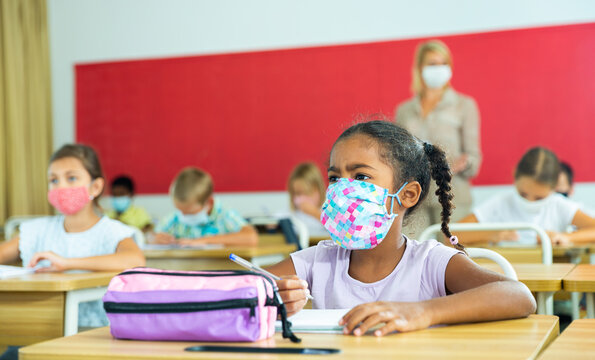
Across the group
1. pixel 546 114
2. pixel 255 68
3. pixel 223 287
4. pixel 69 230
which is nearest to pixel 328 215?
pixel 223 287

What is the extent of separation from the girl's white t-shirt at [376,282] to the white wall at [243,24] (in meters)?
4.40

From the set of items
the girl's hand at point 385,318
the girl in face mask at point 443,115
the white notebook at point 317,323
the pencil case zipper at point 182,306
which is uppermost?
the girl in face mask at point 443,115

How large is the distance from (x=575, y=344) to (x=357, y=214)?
0.58 m

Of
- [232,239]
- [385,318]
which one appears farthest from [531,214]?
[385,318]

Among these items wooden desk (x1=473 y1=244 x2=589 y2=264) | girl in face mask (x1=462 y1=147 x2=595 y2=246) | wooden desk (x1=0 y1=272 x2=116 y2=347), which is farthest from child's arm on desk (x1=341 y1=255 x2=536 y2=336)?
girl in face mask (x1=462 y1=147 x2=595 y2=246)

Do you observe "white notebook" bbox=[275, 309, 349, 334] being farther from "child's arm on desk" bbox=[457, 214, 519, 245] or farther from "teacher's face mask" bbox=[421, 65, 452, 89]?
"teacher's face mask" bbox=[421, 65, 452, 89]

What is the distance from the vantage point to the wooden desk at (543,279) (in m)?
1.99

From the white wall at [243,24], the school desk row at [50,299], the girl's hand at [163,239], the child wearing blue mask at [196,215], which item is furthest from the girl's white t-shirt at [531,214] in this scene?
the white wall at [243,24]

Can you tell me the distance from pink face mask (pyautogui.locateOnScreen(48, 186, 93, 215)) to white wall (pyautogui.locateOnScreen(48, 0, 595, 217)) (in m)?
3.65

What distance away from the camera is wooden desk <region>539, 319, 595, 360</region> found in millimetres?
1011

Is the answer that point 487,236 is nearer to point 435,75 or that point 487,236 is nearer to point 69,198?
point 435,75

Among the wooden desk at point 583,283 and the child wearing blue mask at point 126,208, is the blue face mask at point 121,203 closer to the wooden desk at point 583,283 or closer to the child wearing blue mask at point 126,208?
the child wearing blue mask at point 126,208

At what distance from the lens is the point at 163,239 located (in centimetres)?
424

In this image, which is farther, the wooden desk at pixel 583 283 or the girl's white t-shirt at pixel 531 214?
the girl's white t-shirt at pixel 531 214
